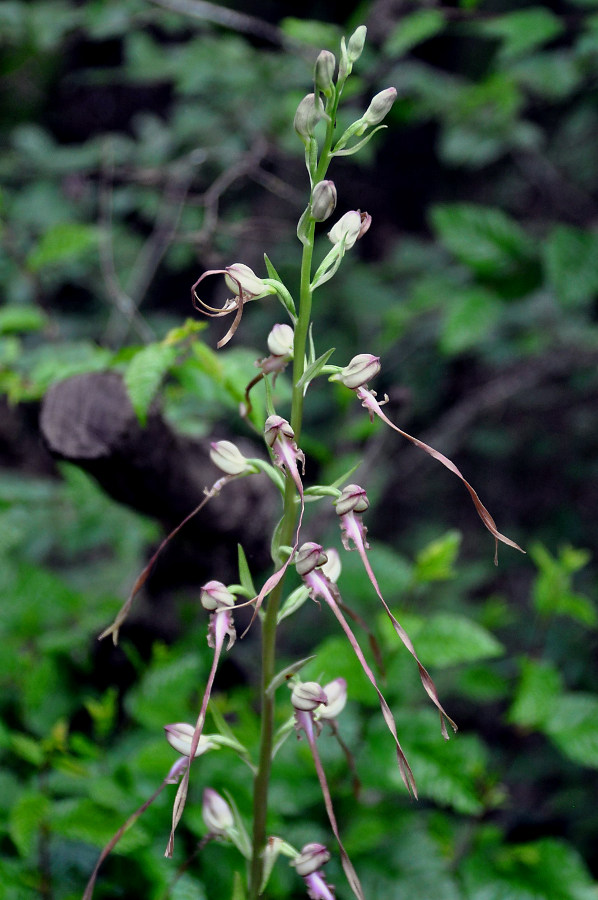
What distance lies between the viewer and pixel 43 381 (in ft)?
3.92

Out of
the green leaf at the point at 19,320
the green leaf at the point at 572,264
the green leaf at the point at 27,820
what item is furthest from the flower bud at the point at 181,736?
the green leaf at the point at 572,264

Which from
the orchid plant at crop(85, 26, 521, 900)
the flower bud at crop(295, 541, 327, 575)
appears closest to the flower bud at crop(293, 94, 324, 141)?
the orchid plant at crop(85, 26, 521, 900)

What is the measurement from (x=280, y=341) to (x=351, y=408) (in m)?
1.61

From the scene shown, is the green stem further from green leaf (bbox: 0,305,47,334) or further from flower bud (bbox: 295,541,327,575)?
green leaf (bbox: 0,305,47,334)

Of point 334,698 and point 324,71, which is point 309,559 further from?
point 324,71

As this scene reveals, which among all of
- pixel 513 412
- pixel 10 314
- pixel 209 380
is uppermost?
pixel 209 380

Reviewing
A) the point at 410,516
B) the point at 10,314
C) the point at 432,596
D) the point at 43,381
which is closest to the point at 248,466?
the point at 43,381

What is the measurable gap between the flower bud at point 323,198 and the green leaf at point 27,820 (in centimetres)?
86

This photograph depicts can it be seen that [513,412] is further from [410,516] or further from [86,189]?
[86,189]

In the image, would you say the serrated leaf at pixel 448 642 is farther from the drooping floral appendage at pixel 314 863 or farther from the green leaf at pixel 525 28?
the green leaf at pixel 525 28

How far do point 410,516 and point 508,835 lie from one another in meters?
1.63

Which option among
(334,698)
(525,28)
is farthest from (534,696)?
(525,28)

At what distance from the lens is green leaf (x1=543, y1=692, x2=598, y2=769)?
1.08m

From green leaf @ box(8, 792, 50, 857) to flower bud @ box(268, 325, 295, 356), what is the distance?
0.73 meters
